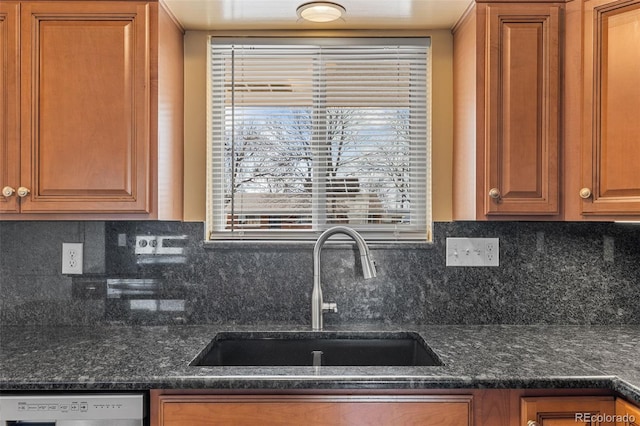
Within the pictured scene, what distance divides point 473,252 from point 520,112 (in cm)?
57

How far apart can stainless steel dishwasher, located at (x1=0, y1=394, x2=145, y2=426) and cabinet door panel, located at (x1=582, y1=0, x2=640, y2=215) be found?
1515mm

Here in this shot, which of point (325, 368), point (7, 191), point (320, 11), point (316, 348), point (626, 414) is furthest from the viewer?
point (316, 348)

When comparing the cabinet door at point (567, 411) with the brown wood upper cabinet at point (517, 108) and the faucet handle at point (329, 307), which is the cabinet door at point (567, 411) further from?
the faucet handle at point (329, 307)

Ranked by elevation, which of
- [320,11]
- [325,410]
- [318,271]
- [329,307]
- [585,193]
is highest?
[320,11]

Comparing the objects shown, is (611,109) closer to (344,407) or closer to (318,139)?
(318,139)

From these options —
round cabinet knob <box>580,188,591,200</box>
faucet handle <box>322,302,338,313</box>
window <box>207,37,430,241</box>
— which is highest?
window <box>207,37,430,241</box>

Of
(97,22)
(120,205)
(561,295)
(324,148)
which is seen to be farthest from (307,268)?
(97,22)

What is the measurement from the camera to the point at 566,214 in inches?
60.5

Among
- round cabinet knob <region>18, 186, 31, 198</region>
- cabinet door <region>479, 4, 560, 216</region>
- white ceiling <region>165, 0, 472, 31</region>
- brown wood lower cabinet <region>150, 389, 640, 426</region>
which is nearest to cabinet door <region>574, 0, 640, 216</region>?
cabinet door <region>479, 4, 560, 216</region>

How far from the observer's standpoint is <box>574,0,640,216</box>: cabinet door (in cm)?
144

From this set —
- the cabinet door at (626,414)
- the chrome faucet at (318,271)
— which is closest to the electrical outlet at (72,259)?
the chrome faucet at (318,271)

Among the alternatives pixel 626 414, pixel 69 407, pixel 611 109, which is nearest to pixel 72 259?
pixel 69 407

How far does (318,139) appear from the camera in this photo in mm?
1861

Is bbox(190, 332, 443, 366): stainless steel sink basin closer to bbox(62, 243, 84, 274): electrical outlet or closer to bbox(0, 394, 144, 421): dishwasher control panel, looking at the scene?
bbox(0, 394, 144, 421): dishwasher control panel
